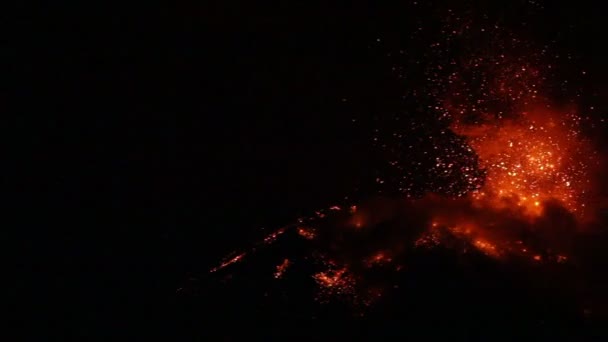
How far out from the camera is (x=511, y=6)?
10.1 feet

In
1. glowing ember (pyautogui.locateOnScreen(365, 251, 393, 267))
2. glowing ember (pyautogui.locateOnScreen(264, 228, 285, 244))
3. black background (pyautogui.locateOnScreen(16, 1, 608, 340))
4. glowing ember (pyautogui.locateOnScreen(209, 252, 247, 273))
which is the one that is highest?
black background (pyautogui.locateOnScreen(16, 1, 608, 340))

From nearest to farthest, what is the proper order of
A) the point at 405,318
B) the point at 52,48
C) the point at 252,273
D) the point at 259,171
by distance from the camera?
the point at 405,318 < the point at 252,273 < the point at 259,171 < the point at 52,48

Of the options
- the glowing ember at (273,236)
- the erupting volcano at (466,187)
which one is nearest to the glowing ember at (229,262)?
the erupting volcano at (466,187)

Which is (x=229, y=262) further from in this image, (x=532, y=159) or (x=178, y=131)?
(x=532, y=159)

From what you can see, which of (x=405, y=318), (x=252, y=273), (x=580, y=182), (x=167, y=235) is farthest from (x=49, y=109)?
(x=580, y=182)

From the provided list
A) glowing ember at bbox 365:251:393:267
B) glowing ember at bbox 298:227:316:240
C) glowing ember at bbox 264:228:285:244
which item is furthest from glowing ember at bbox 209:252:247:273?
glowing ember at bbox 365:251:393:267

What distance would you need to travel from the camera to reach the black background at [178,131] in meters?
2.49

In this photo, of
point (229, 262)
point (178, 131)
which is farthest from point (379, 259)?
point (178, 131)

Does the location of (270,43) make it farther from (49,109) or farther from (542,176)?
(542,176)

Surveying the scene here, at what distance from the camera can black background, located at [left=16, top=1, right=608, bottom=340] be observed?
2.49m

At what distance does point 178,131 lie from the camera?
111 inches

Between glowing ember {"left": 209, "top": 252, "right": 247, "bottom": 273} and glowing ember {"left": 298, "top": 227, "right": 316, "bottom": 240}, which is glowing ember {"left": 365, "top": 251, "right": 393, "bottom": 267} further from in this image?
glowing ember {"left": 209, "top": 252, "right": 247, "bottom": 273}

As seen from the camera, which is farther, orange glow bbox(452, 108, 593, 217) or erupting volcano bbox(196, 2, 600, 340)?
orange glow bbox(452, 108, 593, 217)

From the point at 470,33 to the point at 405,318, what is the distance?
6.36ft
